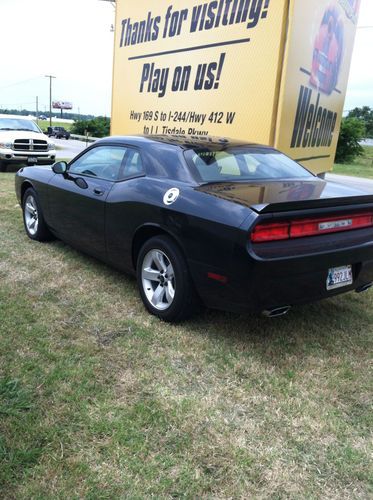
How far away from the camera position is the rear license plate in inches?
126

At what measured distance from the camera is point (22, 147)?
1295cm

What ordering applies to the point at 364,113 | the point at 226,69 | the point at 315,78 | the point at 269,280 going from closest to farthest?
1. the point at 269,280
2. the point at 226,69
3. the point at 315,78
4. the point at 364,113

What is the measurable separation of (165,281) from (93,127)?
51.7 meters

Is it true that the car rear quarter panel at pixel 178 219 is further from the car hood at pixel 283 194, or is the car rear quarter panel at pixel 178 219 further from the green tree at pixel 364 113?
the green tree at pixel 364 113

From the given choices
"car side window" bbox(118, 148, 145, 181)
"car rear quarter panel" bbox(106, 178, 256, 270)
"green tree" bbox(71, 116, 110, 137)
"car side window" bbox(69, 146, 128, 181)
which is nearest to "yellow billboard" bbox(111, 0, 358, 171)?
"car side window" bbox(69, 146, 128, 181)

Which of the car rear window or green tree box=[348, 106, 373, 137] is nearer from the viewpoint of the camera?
the car rear window

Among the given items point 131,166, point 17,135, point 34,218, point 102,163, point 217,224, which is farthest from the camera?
point 17,135

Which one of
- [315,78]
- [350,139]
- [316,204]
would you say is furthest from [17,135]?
[350,139]

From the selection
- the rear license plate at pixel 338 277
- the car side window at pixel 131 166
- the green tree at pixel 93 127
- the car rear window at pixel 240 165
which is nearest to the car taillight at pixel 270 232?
the rear license plate at pixel 338 277

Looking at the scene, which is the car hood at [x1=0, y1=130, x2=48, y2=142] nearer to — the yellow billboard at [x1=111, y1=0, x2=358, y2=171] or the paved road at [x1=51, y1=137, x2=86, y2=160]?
the yellow billboard at [x1=111, y1=0, x2=358, y2=171]

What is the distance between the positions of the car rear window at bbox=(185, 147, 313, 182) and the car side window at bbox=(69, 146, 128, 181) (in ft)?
2.64

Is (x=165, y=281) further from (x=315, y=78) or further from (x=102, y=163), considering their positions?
(x=315, y=78)

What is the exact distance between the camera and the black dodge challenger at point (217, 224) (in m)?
2.90

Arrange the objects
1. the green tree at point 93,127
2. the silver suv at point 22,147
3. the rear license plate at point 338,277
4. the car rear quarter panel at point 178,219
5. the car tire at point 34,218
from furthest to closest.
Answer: the green tree at point 93,127 < the silver suv at point 22,147 < the car tire at point 34,218 < the rear license plate at point 338,277 < the car rear quarter panel at point 178,219
